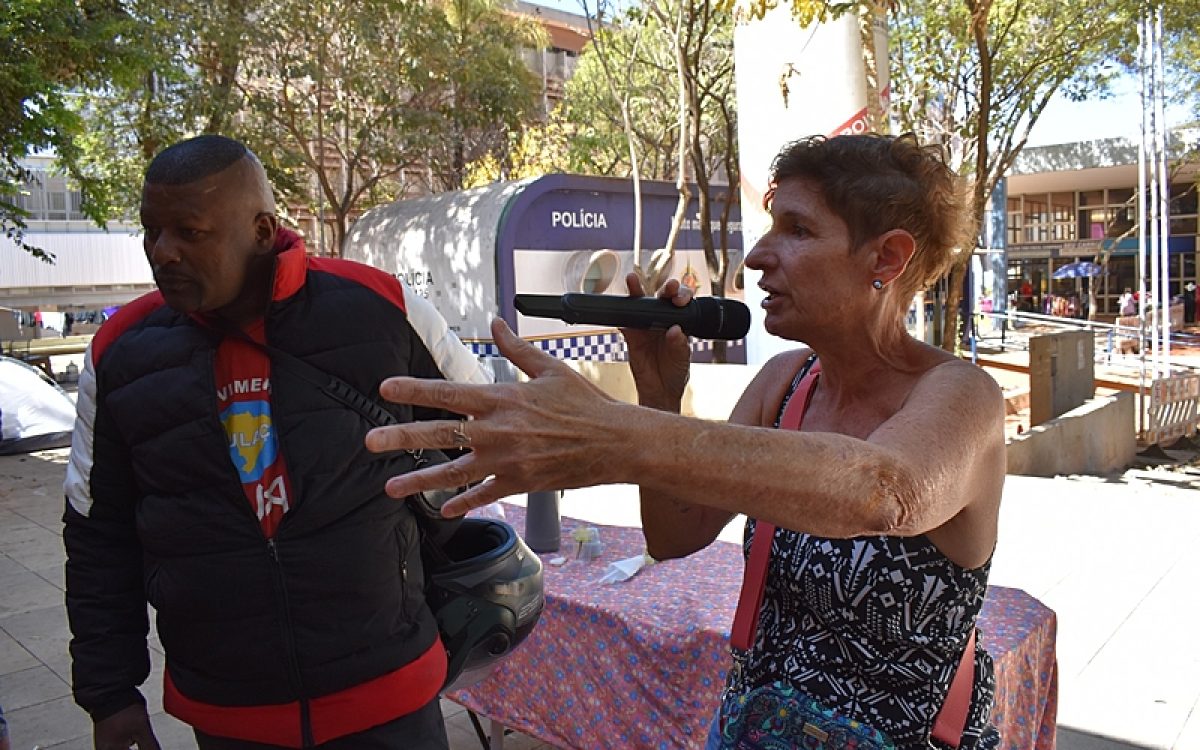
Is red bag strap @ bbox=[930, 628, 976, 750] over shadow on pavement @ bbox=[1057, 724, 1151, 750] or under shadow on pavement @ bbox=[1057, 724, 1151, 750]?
over

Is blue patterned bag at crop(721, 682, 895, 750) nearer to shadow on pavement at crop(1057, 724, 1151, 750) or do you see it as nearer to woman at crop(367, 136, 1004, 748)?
woman at crop(367, 136, 1004, 748)

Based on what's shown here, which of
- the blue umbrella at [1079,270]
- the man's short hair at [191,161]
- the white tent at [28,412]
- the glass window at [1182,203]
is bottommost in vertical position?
the white tent at [28,412]

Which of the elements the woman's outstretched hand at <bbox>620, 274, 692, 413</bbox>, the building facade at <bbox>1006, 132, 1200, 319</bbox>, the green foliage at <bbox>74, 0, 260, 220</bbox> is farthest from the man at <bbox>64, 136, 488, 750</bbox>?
the building facade at <bbox>1006, 132, 1200, 319</bbox>

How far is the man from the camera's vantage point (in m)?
1.72

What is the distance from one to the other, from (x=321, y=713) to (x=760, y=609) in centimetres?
82

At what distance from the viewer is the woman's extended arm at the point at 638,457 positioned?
848 mm

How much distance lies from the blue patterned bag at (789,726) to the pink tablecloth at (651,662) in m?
0.80

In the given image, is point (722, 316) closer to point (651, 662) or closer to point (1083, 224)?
point (651, 662)

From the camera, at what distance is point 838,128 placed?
5.25 metres

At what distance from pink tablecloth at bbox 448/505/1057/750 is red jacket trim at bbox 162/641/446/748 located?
0.92 metres

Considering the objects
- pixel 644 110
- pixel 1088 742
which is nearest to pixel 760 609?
pixel 1088 742

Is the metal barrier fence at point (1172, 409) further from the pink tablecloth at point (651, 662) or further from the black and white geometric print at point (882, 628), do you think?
the black and white geometric print at point (882, 628)

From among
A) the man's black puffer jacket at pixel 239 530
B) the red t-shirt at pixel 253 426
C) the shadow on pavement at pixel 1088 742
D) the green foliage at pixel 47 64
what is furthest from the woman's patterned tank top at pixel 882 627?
the green foliage at pixel 47 64

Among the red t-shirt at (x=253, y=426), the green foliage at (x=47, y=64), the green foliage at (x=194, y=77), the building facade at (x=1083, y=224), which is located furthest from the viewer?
the building facade at (x=1083, y=224)
